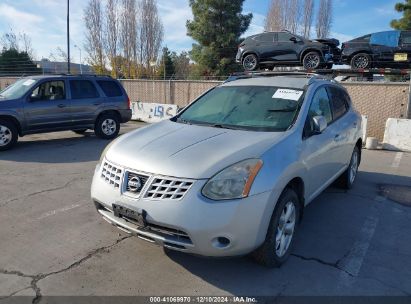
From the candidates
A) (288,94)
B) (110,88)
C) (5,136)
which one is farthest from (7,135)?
(288,94)

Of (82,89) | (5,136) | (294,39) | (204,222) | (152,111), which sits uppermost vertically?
(294,39)

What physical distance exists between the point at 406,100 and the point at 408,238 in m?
8.06

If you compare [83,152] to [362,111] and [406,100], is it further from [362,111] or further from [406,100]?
[406,100]

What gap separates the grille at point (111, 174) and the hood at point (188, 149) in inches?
2.5

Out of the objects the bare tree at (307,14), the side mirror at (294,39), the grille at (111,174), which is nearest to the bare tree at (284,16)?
the bare tree at (307,14)

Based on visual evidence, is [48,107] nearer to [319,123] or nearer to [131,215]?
[131,215]

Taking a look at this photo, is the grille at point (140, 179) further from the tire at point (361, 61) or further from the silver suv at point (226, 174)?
the tire at point (361, 61)

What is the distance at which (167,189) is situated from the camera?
2.88 m

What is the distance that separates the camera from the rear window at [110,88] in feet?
34.3

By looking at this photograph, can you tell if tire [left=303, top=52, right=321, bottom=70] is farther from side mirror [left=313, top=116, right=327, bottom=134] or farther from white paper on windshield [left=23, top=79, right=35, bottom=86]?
side mirror [left=313, top=116, right=327, bottom=134]

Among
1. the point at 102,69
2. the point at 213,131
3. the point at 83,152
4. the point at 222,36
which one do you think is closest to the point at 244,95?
the point at 213,131

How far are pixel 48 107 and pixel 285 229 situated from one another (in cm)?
776

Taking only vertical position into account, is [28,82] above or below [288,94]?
above

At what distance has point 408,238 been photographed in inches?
161
